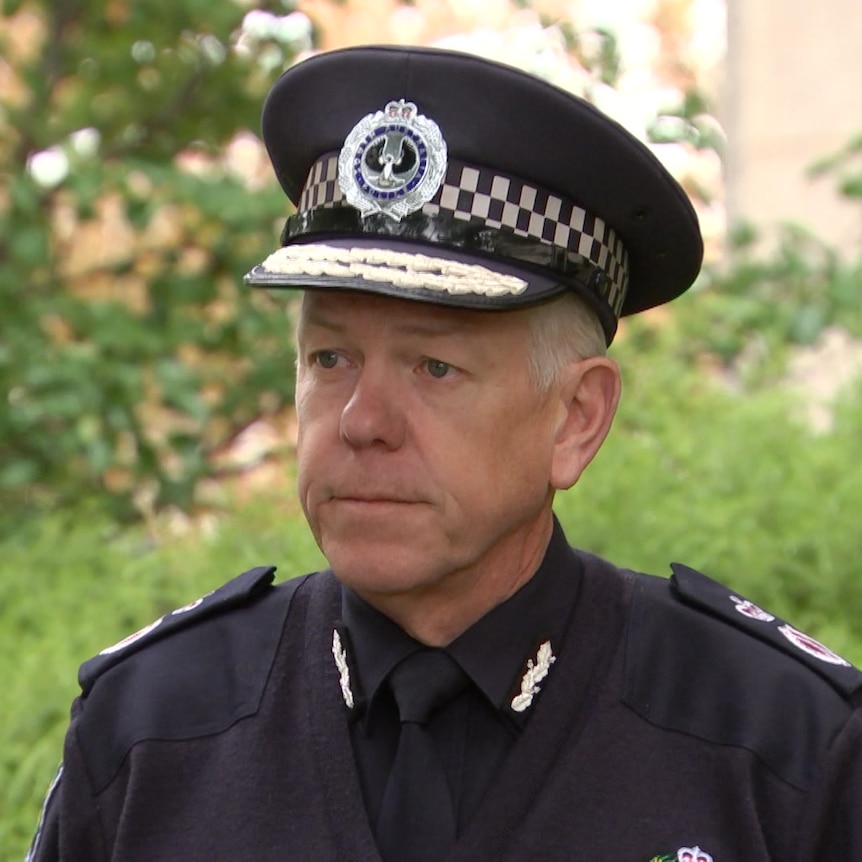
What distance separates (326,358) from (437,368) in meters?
0.16

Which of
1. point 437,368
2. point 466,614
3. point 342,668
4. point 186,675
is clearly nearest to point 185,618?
point 186,675

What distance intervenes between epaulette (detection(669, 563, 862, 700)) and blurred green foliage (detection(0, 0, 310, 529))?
2230mm

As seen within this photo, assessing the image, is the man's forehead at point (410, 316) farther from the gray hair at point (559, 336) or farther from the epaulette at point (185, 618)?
the epaulette at point (185, 618)

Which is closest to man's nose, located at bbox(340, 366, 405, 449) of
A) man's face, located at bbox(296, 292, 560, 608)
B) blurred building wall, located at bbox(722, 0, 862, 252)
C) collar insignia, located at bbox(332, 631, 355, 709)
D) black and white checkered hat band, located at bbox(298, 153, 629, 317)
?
man's face, located at bbox(296, 292, 560, 608)

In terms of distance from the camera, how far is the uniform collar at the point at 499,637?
6.48 feet

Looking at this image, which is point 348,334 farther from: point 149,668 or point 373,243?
point 149,668

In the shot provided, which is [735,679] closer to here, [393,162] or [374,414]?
[374,414]

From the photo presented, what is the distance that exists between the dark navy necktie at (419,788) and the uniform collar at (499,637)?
35 mm

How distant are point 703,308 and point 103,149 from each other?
6.23ft

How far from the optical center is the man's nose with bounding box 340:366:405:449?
6.15 feet

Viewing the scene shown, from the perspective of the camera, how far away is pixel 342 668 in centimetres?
206

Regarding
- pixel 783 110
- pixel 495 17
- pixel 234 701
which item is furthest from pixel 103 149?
pixel 234 701

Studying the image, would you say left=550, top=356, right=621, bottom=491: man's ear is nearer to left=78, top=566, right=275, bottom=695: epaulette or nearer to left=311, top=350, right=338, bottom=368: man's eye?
left=311, top=350, right=338, bottom=368: man's eye

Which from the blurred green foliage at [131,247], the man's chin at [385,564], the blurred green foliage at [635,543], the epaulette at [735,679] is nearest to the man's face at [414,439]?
the man's chin at [385,564]
